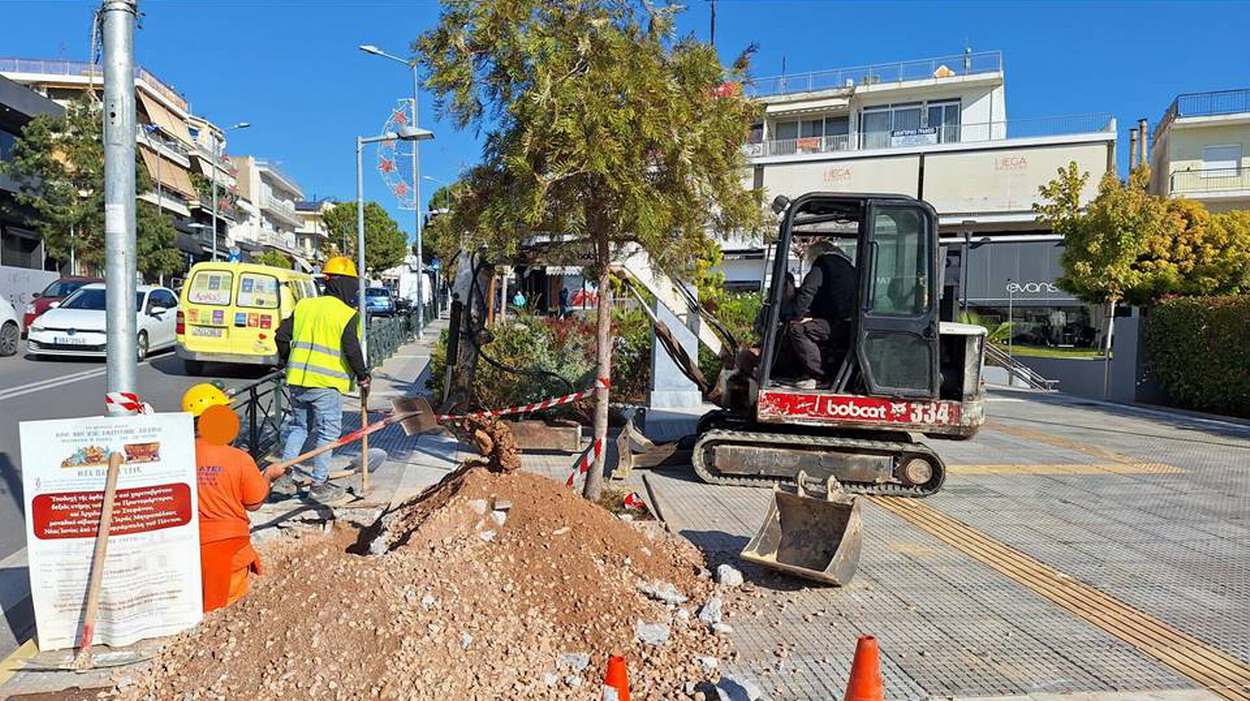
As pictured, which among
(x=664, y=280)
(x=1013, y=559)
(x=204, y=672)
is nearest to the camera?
(x=204, y=672)

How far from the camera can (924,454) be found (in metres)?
7.04

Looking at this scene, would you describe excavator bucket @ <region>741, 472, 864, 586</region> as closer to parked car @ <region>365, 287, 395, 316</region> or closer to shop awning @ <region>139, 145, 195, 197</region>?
parked car @ <region>365, 287, 395, 316</region>

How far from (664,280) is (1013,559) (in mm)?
3828

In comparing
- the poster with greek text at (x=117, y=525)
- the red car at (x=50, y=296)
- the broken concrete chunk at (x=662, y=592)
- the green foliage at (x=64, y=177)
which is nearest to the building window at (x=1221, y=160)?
the broken concrete chunk at (x=662, y=592)

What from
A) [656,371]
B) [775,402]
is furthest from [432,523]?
[656,371]

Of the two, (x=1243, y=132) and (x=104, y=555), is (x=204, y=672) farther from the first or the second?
(x=1243, y=132)

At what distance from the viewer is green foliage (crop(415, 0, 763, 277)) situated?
4.71m

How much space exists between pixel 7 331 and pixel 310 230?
3111 inches

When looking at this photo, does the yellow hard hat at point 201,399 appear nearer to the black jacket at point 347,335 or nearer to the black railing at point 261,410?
the black jacket at point 347,335

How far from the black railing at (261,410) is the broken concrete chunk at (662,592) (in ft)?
12.6

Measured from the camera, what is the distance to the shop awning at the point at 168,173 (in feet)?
138

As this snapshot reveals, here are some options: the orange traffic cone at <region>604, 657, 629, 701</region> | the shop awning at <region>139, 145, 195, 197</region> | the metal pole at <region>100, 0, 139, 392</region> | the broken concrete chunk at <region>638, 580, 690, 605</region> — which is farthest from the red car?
the shop awning at <region>139, 145, 195, 197</region>

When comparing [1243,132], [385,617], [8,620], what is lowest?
[8,620]

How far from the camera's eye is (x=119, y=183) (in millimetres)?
5098
